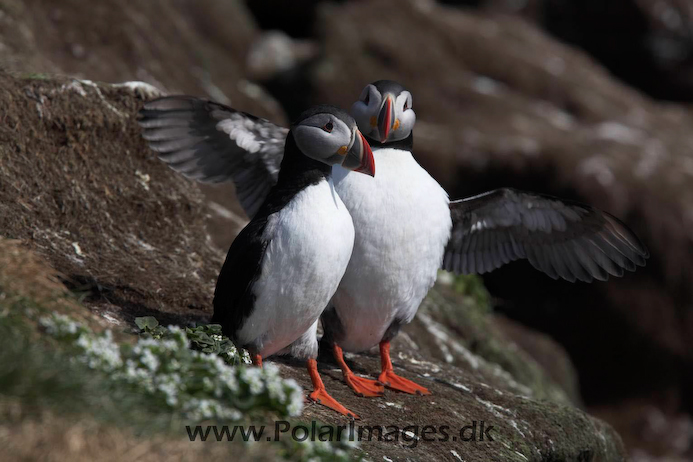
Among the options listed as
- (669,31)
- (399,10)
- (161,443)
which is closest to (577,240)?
(161,443)

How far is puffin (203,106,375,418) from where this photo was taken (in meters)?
5.27

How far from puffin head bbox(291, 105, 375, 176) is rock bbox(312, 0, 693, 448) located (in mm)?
9137

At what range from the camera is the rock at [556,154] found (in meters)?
14.6

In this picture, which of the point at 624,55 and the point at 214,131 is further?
the point at 624,55

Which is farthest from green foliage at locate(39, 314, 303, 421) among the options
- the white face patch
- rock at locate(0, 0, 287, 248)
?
rock at locate(0, 0, 287, 248)

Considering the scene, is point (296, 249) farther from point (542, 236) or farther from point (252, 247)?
point (542, 236)

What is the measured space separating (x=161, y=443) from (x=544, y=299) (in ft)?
40.7

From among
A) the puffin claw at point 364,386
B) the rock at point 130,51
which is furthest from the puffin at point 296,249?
the rock at point 130,51

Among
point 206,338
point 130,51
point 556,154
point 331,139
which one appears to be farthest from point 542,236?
point 556,154

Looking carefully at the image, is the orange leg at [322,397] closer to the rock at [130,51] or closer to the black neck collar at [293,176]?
the black neck collar at [293,176]

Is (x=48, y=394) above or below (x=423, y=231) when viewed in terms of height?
below

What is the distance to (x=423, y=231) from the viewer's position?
247 inches

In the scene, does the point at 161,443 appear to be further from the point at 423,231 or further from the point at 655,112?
the point at 655,112

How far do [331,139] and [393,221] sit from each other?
3.12 ft
